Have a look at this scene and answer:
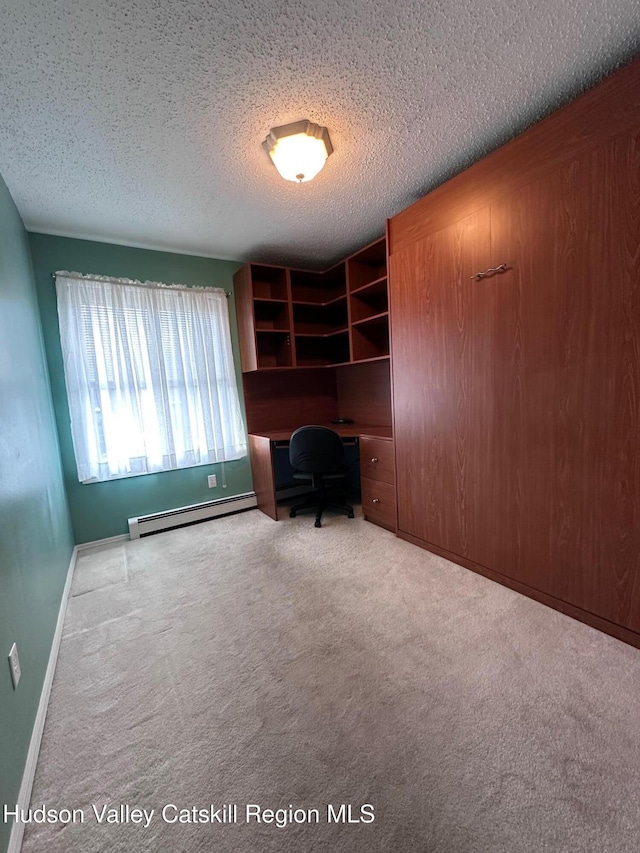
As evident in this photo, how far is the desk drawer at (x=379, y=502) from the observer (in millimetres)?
2698

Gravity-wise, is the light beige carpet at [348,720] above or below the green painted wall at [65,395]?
below

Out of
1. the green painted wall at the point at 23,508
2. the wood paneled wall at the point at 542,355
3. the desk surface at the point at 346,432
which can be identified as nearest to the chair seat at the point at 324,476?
the desk surface at the point at 346,432

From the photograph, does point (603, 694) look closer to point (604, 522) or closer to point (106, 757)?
point (604, 522)

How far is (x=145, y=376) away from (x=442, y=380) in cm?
245

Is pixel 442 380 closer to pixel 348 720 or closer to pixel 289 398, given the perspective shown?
pixel 348 720

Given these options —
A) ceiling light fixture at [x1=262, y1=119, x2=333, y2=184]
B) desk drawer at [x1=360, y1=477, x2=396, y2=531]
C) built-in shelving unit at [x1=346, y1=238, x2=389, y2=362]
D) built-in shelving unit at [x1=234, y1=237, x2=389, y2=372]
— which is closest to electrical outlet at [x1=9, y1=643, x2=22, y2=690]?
desk drawer at [x1=360, y1=477, x2=396, y2=531]

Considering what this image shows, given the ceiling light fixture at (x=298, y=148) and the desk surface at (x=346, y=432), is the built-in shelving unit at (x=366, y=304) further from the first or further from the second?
the ceiling light fixture at (x=298, y=148)

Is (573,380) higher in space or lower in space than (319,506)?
higher

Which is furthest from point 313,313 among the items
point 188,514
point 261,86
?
point 188,514

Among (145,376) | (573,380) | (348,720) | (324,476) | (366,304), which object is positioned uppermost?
(366,304)

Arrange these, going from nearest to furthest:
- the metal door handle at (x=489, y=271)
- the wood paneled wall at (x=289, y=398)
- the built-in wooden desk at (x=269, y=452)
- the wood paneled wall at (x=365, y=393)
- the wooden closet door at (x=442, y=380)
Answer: the metal door handle at (x=489, y=271)
the wooden closet door at (x=442, y=380)
the built-in wooden desk at (x=269, y=452)
the wood paneled wall at (x=365, y=393)
the wood paneled wall at (x=289, y=398)

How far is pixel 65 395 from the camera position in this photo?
2.65 metres

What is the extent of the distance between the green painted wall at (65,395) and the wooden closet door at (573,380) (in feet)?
8.31

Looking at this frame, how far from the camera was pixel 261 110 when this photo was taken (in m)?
1.55
